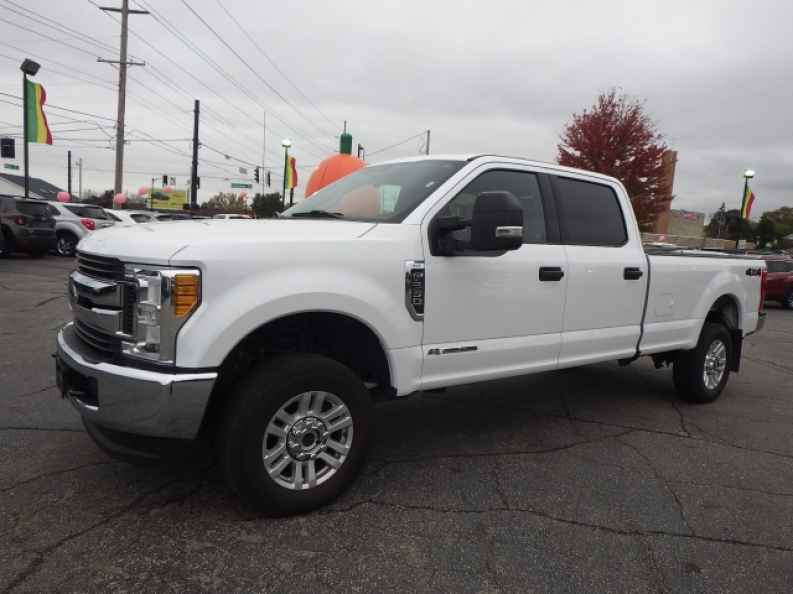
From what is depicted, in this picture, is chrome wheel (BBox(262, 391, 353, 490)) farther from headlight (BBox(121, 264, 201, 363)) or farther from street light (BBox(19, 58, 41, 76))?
street light (BBox(19, 58, 41, 76))

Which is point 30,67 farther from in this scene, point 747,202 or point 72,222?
point 747,202

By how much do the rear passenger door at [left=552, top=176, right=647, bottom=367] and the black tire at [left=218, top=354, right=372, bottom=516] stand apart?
1.75m

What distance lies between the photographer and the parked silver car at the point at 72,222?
1752 cm

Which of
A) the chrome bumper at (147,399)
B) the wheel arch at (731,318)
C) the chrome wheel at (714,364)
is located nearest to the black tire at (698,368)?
the chrome wheel at (714,364)

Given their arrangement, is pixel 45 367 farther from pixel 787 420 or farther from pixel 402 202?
pixel 787 420

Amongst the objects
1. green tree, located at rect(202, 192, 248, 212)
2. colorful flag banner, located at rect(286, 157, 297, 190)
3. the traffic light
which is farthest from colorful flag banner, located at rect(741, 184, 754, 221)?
green tree, located at rect(202, 192, 248, 212)

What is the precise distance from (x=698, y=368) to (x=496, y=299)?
282 centimetres

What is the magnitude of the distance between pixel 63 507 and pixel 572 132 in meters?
27.8

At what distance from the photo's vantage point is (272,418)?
9.16 feet

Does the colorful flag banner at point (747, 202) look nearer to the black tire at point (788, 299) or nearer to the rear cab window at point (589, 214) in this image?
the black tire at point (788, 299)

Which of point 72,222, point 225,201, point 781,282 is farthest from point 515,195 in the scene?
point 225,201

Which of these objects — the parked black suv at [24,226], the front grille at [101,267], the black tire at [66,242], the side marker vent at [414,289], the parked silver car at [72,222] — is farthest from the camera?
the black tire at [66,242]

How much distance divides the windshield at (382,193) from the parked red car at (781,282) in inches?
635

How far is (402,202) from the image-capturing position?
3.51m
